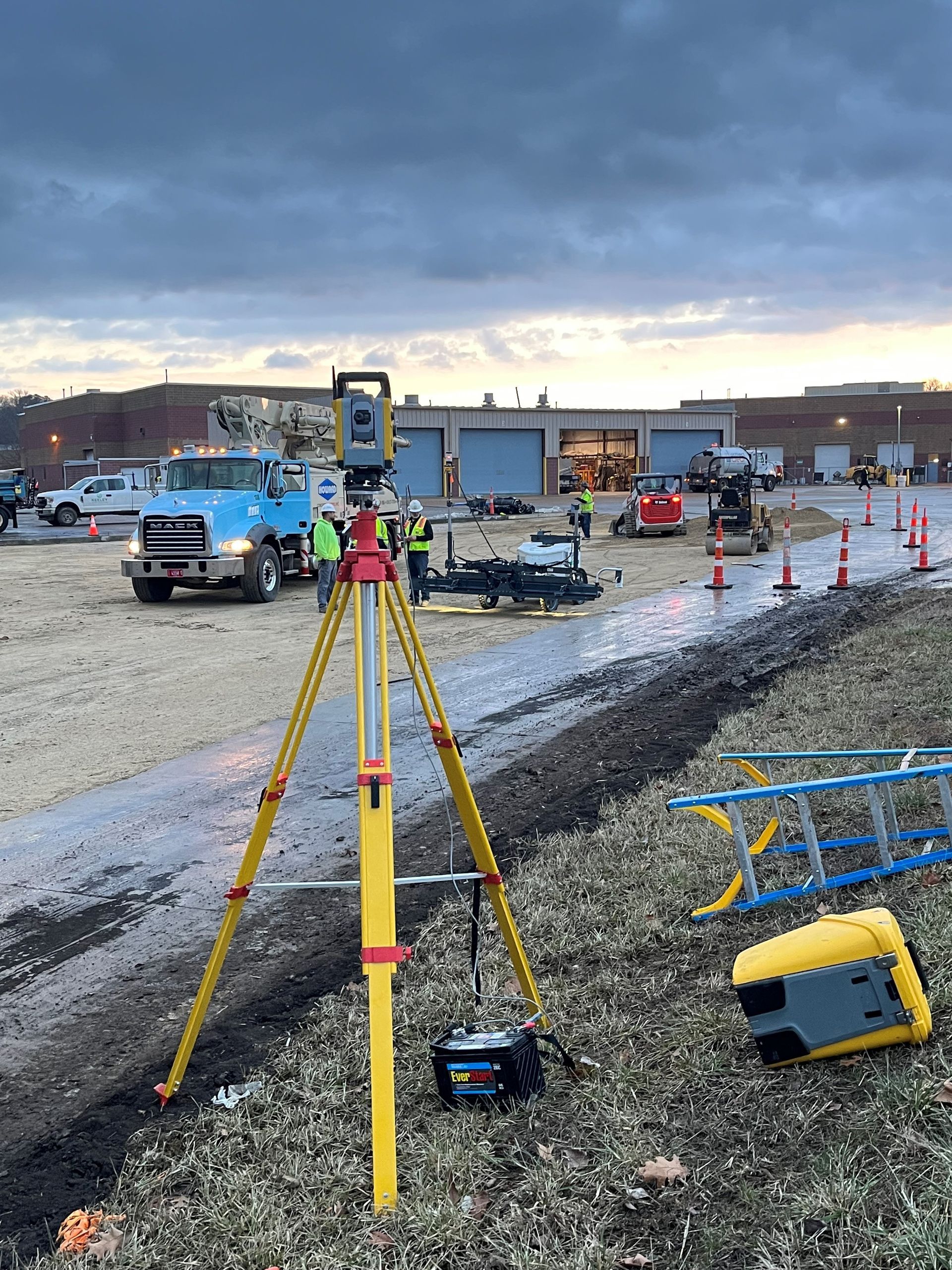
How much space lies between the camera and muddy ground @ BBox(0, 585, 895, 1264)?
3.77m

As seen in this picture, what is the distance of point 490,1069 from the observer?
12.5 feet

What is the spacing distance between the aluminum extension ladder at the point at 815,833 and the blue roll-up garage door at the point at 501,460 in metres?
64.5

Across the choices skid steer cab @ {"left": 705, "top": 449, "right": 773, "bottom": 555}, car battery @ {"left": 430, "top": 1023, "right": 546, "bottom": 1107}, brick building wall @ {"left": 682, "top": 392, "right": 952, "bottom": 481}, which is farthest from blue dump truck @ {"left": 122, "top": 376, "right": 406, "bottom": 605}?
brick building wall @ {"left": 682, "top": 392, "right": 952, "bottom": 481}

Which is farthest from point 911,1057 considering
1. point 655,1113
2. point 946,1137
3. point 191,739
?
point 191,739

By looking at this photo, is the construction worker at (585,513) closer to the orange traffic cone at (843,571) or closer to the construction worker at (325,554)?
the orange traffic cone at (843,571)

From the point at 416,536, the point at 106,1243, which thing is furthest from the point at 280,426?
the point at 106,1243

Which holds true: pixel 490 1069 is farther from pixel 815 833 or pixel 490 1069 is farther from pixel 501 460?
pixel 501 460

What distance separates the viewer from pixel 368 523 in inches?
146

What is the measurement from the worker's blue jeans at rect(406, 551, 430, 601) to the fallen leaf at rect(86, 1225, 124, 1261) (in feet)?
46.5

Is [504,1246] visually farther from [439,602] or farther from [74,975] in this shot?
[439,602]

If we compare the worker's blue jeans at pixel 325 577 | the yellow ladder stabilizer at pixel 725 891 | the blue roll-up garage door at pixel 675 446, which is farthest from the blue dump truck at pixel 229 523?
the blue roll-up garage door at pixel 675 446

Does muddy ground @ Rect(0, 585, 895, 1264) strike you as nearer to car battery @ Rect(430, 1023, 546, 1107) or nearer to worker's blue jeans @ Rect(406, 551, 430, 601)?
car battery @ Rect(430, 1023, 546, 1107)

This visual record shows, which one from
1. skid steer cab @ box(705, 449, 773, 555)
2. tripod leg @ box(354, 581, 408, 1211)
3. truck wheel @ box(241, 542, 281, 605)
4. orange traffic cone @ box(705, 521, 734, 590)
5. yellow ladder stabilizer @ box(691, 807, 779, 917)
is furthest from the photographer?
skid steer cab @ box(705, 449, 773, 555)

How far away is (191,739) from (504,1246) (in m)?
6.87
